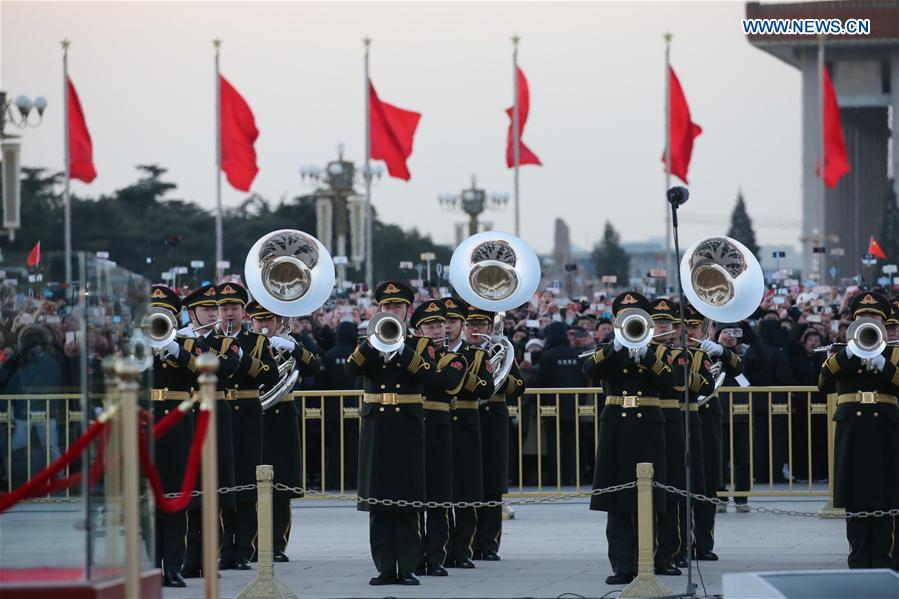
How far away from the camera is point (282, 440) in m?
14.2

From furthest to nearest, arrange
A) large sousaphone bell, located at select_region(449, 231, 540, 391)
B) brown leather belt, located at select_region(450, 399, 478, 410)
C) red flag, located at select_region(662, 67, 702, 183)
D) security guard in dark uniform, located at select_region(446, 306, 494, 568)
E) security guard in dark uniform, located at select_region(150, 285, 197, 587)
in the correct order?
red flag, located at select_region(662, 67, 702, 183) → large sousaphone bell, located at select_region(449, 231, 540, 391) → brown leather belt, located at select_region(450, 399, 478, 410) → security guard in dark uniform, located at select_region(446, 306, 494, 568) → security guard in dark uniform, located at select_region(150, 285, 197, 587)

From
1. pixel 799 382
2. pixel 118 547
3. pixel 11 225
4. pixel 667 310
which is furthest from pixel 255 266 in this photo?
pixel 11 225

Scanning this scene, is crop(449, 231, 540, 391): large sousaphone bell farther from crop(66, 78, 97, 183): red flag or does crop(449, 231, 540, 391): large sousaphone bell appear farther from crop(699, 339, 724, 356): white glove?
crop(66, 78, 97, 183): red flag

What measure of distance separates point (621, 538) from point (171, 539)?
3150 mm

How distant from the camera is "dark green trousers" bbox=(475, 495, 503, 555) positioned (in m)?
14.3

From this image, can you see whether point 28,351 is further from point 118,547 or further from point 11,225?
point 11,225

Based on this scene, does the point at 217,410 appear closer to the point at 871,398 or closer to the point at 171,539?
the point at 171,539

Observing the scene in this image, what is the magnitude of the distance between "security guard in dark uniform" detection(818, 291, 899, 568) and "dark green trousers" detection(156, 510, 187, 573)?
15.4 ft

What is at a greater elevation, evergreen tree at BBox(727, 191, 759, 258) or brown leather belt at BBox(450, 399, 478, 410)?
evergreen tree at BBox(727, 191, 759, 258)

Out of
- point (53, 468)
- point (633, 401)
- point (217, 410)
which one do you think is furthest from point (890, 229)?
point (53, 468)

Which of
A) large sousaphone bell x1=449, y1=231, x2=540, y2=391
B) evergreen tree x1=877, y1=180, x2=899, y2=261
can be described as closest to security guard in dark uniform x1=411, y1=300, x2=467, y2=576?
large sousaphone bell x1=449, y1=231, x2=540, y2=391

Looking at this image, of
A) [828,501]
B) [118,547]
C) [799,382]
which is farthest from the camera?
[799,382]

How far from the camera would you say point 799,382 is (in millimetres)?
19781

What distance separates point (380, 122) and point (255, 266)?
2017 cm
